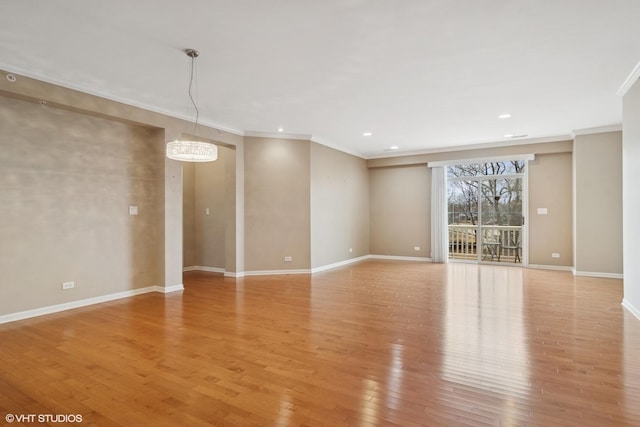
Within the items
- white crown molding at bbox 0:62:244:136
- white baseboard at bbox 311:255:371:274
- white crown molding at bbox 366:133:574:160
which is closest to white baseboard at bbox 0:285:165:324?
white crown molding at bbox 0:62:244:136

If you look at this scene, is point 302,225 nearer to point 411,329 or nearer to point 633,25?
point 411,329

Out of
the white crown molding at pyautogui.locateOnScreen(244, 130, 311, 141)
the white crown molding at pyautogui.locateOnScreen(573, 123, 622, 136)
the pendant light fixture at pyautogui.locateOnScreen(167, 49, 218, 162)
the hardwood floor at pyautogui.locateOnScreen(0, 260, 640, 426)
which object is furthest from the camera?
the white crown molding at pyautogui.locateOnScreen(244, 130, 311, 141)

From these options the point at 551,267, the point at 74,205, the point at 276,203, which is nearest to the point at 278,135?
the point at 276,203

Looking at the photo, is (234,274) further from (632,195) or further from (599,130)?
(599,130)

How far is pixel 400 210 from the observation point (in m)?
9.38

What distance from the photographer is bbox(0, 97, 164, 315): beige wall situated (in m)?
4.01

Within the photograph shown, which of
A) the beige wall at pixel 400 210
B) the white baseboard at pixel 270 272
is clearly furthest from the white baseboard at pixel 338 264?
the beige wall at pixel 400 210

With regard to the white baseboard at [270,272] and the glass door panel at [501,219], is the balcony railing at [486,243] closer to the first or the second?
the glass door panel at [501,219]

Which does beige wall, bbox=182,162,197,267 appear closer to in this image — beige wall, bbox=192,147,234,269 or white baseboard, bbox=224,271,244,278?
beige wall, bbox=192,147,234,269

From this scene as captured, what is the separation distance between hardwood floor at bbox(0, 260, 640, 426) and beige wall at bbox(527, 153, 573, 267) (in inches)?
99.8

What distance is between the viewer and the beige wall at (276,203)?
680cm

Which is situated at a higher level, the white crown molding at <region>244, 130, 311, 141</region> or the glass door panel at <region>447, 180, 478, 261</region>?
the white crown molding at <region>244, 130, 311, 141</region>

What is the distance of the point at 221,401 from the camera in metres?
2.22

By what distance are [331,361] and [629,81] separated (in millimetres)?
4975
